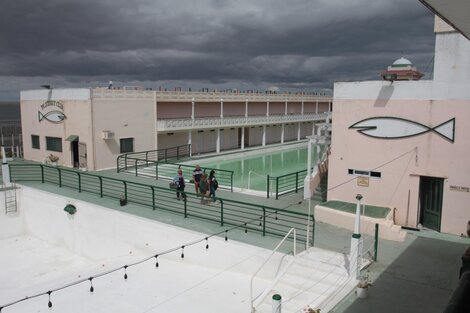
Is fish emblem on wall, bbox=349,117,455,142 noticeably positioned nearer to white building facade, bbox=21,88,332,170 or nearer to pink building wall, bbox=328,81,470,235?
pink building wall, bbox=328,81,470,235

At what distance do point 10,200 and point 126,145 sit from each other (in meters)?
8.81

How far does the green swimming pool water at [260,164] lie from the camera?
26359mm

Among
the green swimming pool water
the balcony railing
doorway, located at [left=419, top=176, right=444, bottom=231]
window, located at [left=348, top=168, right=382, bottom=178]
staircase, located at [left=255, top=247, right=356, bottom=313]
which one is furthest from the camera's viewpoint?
the balcony railing

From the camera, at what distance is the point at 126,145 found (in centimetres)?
2602

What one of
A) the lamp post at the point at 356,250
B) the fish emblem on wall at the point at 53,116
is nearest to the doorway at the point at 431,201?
the lamp post at the point at 356,250

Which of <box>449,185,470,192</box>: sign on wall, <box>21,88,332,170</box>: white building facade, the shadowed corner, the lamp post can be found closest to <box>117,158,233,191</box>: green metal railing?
<box>21,88,332,170</box>: white building facade

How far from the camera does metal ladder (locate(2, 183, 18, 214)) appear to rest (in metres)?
18.1

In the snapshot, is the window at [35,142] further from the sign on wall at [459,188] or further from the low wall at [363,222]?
the sign on wall at [459,188]

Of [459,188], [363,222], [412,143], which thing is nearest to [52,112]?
[363,222]

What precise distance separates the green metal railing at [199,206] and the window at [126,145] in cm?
432

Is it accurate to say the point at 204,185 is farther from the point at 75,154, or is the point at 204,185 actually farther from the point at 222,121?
the point at 222,121

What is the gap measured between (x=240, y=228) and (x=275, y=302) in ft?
22.1

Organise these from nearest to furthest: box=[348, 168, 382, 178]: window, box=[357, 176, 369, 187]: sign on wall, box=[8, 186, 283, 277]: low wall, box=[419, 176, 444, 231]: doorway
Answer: box=[8, 186, 283, 277]: low wall → box=[419, 176, 444, 231]: doorway → box=[348, 168, 382, 178]: window → box=[357, 176, 369, 187]: sign on wall

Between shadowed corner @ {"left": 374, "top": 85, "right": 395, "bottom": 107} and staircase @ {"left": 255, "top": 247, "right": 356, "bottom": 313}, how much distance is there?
5.97 metres
